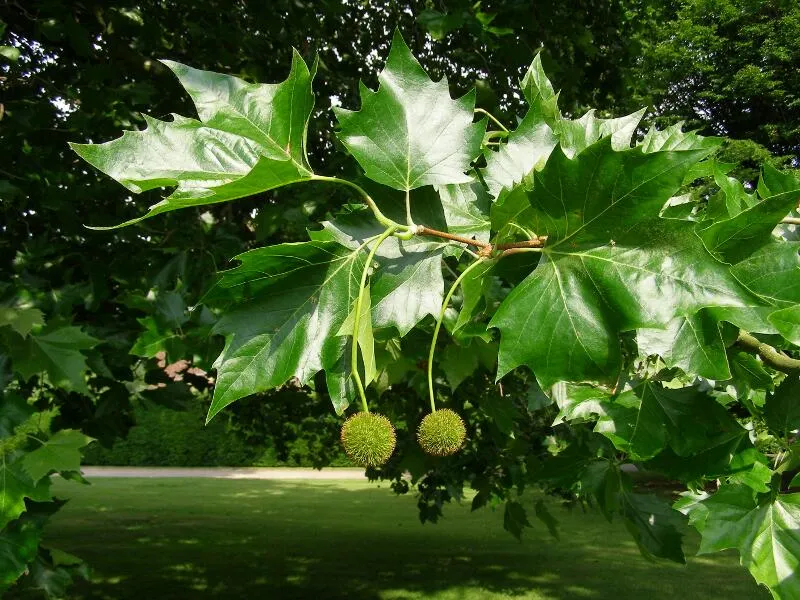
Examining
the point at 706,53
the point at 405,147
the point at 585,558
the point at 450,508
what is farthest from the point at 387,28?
the point at 706,53

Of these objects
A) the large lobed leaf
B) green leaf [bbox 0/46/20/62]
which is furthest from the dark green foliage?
the large lobed leaf

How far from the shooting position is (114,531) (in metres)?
13.3

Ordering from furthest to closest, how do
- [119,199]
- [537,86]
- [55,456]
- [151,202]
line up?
[151,202]
[119,199]
[55,456]
[537,86]

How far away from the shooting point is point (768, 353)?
138 cm

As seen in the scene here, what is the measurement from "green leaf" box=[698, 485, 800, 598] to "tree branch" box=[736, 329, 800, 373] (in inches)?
8.9

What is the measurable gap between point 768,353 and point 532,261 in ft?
1.75

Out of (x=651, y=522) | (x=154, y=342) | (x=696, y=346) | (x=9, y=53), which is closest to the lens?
(x=696, y=346)

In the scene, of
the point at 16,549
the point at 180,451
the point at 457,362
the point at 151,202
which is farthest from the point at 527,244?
the point at 180,451

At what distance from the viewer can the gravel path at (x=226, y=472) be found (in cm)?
2284

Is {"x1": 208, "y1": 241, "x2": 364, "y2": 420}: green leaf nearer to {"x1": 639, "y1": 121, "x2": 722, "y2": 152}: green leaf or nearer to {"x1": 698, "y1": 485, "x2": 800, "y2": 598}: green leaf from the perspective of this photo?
{"x1": 639, "y1": 121, "x2": 722, "y2": 152}: green leaf

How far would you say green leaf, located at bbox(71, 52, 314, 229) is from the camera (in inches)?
41.3

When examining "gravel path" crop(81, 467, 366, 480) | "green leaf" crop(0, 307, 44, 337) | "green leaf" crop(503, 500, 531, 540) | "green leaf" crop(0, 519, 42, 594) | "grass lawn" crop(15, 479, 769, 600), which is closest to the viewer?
"green leaf" crop(0, 519, 42, 594)

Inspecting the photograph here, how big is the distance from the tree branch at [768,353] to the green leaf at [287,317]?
0.67 meters

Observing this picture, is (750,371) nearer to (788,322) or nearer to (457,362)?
(788,322)
